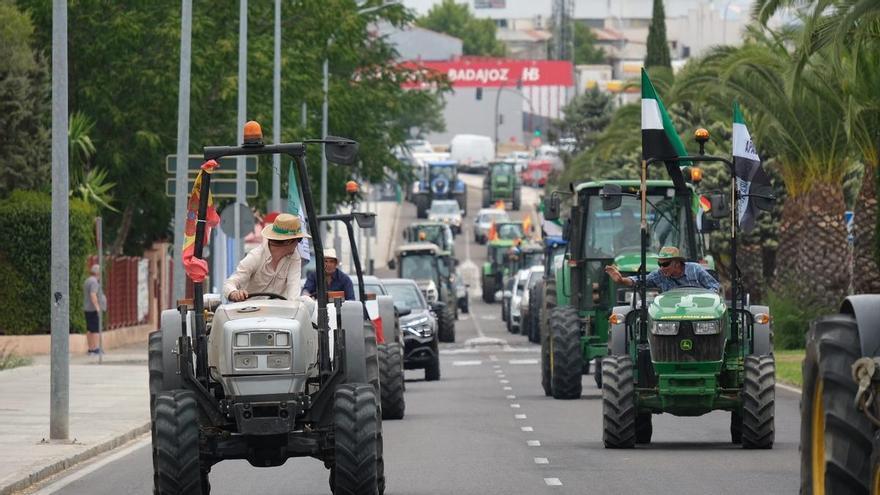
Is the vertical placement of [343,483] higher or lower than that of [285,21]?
lower

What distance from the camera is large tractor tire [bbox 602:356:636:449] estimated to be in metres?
20.1

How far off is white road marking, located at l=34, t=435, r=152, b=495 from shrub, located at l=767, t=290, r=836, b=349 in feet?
70.9

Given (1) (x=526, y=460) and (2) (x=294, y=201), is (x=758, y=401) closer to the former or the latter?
(1) (x=526, y=460)

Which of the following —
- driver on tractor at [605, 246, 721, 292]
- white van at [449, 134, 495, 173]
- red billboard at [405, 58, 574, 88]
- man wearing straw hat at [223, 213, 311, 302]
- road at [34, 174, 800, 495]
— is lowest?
road at [34, 174, 800, 495]

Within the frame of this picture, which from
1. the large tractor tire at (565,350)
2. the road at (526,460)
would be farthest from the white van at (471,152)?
the large tractor tire at (565,350)

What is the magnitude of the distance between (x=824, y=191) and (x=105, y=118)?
1705 cm

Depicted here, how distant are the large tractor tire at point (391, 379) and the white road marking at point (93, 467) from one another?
268 cm

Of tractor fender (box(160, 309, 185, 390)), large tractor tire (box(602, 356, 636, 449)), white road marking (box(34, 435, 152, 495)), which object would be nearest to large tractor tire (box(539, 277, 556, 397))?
white road marking (box(34, 435, 152, 495))

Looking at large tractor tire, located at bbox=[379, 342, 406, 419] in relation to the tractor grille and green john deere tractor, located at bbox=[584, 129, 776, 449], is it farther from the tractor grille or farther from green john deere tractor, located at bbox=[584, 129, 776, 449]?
the tractor grille

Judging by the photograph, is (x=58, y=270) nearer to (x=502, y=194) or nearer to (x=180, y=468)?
(x=180, y=468)

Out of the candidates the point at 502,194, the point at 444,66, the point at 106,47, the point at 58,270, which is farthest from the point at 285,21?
the point at 444,66

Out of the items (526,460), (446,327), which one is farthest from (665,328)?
(446,327)

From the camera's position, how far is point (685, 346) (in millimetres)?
20000

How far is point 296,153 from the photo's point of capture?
14227mm
